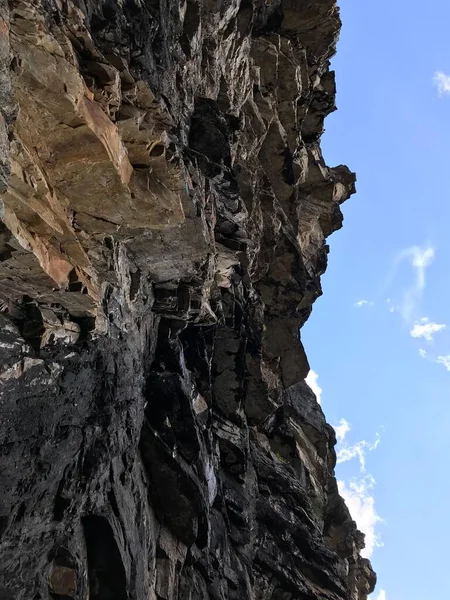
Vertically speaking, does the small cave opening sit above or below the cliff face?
below

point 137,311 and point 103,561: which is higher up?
point 137,311

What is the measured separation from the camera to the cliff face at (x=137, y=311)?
9.75m

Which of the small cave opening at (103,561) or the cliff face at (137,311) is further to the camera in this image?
the small cave opening at (103,561)

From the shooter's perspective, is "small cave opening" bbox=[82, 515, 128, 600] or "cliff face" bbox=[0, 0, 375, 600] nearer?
"cliff face" bbox=[0, 0, 375, 600]

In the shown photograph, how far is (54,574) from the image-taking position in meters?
10.9

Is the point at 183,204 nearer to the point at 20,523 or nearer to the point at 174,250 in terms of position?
the point at 174,250

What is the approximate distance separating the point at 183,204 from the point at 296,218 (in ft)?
78.7

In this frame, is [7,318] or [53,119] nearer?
[53,119]

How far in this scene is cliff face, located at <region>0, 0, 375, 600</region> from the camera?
975cm

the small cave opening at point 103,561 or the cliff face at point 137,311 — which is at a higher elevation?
the cliff face at point 137,311

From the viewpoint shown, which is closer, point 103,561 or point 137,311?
point 103,561

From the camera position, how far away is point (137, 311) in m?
16.1

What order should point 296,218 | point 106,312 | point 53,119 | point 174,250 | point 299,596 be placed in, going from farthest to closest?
point 296,218 < point 299,596 < point 174,250 < point 106,312 < point 53,119

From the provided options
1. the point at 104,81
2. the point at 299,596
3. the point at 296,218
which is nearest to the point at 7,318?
the point at 104,81
